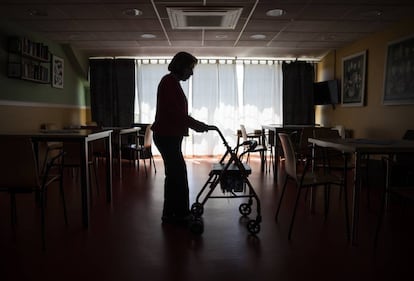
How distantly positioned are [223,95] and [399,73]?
3971 millimetres

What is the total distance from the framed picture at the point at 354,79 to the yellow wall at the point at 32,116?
543 centimetres

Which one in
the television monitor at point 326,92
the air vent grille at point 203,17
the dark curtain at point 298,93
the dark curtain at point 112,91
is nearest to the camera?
the air vent grille at point 203,17

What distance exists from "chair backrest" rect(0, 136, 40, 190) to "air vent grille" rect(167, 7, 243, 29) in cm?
275

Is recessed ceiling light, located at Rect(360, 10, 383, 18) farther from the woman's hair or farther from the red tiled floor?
the woman's hair

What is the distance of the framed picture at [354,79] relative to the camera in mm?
5914

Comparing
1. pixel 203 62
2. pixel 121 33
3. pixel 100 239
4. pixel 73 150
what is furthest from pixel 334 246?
pixel 203 62

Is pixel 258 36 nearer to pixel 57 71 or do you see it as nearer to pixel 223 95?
pixel 223 95

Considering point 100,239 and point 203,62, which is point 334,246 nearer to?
point 100,239

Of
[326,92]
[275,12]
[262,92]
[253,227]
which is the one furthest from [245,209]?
[262,92]

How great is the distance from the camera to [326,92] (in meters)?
7.14

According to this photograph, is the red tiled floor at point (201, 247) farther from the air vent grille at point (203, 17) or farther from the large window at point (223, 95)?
the large window at point (223, 95)

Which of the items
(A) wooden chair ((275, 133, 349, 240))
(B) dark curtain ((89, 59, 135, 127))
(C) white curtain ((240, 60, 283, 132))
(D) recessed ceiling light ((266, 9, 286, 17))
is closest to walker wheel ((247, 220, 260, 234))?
(A) wooden chair ((275, 133, 349, 240))

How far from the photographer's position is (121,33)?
5.68 meters

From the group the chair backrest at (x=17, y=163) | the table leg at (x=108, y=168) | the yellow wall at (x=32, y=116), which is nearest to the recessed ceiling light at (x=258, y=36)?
the table leg at (x=108, y=168)
